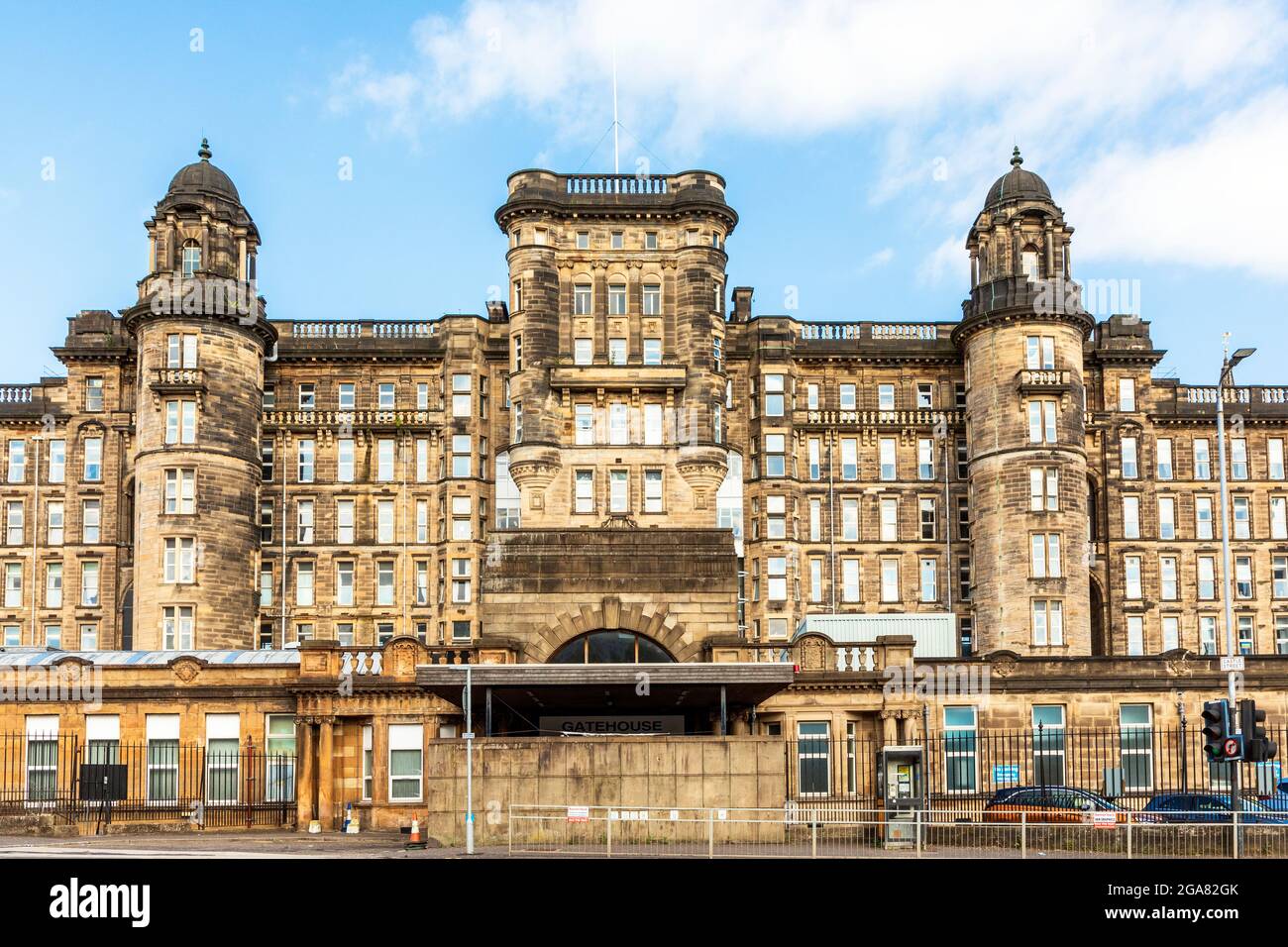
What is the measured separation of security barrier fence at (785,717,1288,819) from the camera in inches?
1661

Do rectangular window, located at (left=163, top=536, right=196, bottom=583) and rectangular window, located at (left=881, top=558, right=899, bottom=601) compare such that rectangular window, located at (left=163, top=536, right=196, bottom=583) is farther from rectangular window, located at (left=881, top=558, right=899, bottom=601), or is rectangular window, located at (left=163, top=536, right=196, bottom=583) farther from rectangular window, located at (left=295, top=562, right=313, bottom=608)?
rectangular window, located at (left=881, top=558, right=899, bottom=601)

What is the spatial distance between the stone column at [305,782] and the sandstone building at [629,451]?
18.0m

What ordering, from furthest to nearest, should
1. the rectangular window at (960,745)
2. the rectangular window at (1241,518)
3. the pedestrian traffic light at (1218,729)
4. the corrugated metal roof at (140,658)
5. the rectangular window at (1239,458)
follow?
the rectangular window at (1239,458) < the rectangular window at (1241,518) < the corrugated metal roof at (140,658) < the rectangular window at (960,745) < the pedestrian traffic light at (1218,729)

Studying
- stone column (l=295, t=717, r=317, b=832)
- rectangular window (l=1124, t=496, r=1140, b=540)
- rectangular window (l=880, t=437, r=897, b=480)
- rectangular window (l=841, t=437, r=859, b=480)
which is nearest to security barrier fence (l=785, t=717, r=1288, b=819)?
stone column (l=295, t=717, r=317, b=832)

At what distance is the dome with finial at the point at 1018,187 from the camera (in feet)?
238

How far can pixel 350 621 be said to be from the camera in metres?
76.4

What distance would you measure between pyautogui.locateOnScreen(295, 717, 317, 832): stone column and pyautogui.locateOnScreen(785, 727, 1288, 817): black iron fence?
14.3 metres

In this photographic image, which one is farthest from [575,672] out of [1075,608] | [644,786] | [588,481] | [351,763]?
[1075,608]

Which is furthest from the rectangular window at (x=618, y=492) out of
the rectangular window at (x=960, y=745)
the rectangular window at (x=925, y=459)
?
the rectangular window at (x=960, y=745)

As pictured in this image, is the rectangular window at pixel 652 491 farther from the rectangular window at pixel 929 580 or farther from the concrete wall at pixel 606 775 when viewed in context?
the concrete wall at pixel 606 775

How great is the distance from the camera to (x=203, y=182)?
71.4 m

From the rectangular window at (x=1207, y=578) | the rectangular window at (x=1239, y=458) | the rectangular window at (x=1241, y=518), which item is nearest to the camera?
the rectangular window at (x=1207, y=578)
